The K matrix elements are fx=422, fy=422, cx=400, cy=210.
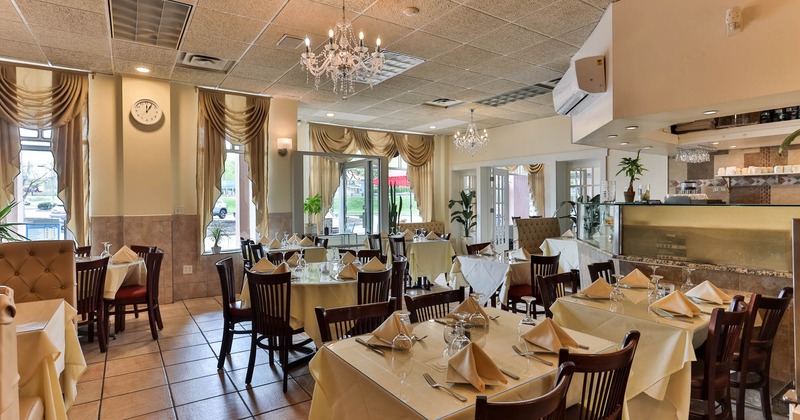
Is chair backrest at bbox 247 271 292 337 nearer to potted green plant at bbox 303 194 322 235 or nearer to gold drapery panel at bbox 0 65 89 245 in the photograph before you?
gold drapery panel at bbox 0 65 89 245

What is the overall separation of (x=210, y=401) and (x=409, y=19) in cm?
371

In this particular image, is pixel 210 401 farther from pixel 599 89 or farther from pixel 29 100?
pixel 29 100

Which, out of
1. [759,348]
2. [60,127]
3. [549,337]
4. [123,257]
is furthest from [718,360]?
[60,127]

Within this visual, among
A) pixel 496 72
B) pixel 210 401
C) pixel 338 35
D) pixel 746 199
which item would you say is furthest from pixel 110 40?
pixel 746 199

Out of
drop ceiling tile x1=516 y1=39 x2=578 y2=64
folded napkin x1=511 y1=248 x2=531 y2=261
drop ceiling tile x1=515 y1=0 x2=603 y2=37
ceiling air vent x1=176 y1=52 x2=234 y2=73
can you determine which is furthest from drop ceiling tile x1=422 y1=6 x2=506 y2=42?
ceiling air vent x1=176 y1=52 x2=234 y2=73

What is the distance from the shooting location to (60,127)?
5621 mm

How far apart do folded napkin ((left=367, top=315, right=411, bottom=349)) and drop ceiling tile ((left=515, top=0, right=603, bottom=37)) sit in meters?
3.18

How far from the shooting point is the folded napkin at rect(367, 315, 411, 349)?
A: 201cm

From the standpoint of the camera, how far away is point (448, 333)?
6.48ft

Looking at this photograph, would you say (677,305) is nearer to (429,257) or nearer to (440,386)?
(440,386)

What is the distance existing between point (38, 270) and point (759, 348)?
15.8 ft

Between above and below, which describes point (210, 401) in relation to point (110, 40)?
below

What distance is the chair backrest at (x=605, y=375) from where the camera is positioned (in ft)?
5.14

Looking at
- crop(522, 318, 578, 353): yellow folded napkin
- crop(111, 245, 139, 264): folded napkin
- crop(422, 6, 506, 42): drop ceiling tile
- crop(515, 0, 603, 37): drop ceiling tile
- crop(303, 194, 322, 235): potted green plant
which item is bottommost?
crop(522, 318, 578, 353): yellow folded napkin
